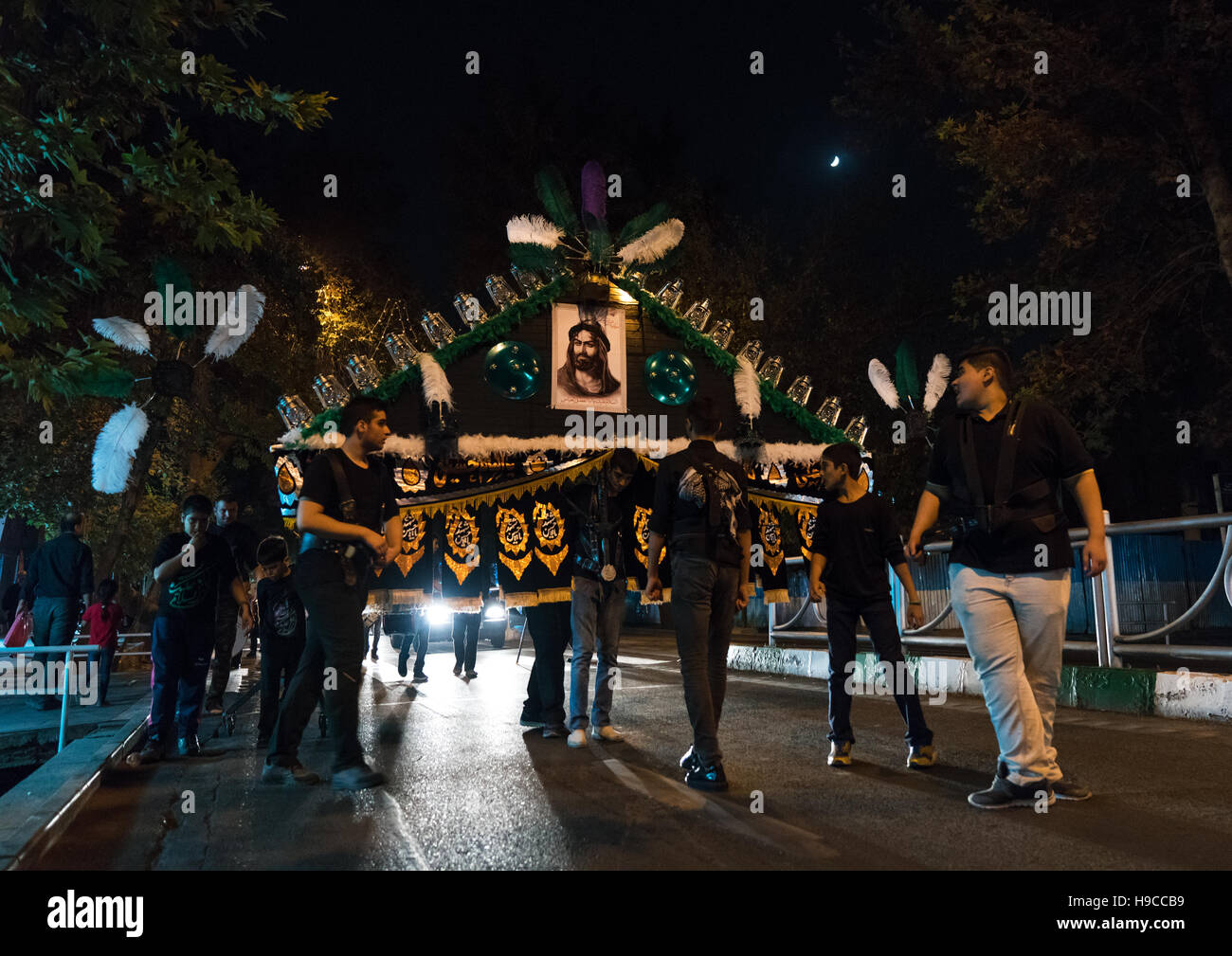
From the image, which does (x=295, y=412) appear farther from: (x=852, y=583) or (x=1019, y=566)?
(x=1019, y=566)

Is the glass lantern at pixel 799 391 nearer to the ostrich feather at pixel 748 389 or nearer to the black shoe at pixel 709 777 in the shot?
the ostrich feather at pixel 748 389

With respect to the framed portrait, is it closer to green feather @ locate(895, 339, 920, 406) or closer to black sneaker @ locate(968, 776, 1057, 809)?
black sneaker @ locate(968, 776, 1057, 809)

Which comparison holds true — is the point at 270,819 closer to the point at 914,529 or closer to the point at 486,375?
the point at 914,529

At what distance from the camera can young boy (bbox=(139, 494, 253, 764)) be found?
6582mm

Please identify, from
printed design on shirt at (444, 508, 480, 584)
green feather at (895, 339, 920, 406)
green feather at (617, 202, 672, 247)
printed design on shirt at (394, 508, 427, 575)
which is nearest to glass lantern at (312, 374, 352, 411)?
printed design on shirt at (394, 508, 427, 575)

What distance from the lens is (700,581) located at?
5238 millimetres

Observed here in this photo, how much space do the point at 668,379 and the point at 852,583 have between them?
350cm

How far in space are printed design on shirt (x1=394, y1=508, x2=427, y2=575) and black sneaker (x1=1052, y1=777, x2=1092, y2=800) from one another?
4956 millimetres

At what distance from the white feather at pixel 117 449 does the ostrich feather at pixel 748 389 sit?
5.67 meters

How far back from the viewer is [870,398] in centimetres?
2252

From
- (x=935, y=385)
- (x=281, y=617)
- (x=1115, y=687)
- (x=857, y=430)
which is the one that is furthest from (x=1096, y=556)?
(x=935, y=385)

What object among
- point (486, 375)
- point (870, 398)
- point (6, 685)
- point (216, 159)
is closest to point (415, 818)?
point (216, 159)

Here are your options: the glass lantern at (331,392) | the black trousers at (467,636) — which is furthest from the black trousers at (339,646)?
the black trousers at (467,636)
